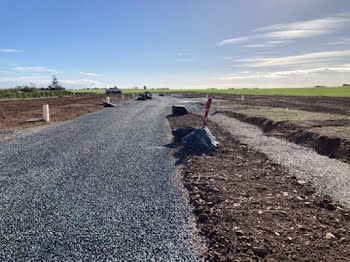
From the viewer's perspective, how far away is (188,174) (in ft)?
25.2

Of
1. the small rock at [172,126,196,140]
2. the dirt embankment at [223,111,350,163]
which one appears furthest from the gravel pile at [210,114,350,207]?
the small rock at [172,126,196,140]

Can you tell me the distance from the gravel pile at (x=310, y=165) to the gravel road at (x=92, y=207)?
128 inches

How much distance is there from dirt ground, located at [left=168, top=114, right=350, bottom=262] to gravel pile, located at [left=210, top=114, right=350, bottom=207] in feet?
1.20

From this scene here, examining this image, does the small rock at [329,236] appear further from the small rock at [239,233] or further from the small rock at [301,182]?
the small rock at [301,182]

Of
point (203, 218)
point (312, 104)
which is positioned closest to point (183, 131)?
point (203, 218)

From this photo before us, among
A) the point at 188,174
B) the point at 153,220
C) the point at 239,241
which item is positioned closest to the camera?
the point at 239,241

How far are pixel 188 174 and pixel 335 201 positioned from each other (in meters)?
3.33

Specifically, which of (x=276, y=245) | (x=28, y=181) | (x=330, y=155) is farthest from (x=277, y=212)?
(x=330, y=155)

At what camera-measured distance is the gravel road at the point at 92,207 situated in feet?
13.1

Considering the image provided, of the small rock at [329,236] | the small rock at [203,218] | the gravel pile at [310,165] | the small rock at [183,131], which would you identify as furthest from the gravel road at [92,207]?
the gravel pile at [310,165]

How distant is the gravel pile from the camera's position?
6.59 metres

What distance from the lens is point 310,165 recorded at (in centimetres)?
868

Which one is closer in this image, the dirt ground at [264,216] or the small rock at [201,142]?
the dirt ground at [264,216]

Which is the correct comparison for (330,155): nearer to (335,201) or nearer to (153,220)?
(335,201)
